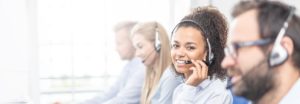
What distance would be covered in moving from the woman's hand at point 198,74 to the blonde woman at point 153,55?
352 millimetres

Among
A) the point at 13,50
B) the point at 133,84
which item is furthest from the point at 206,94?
the point at 13,50

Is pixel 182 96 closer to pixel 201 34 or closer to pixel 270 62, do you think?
pixel 201 34

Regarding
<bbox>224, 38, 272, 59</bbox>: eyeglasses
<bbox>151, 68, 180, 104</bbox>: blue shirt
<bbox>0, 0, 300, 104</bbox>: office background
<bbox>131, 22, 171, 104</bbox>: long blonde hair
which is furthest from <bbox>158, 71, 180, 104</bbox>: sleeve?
<bbox>0, 0, 300, 104</bbox>: office background

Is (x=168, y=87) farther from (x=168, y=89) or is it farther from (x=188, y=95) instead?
(x=188, y=95)

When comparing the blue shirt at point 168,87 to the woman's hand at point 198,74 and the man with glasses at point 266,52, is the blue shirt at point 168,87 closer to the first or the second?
the woman's hand at point 198,74

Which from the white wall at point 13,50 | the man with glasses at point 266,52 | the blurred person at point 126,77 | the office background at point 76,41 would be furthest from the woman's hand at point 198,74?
the white wall at point 13,50

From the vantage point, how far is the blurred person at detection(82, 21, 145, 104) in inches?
86.0

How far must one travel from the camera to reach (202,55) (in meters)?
1.47

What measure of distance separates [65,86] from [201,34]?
165 cm

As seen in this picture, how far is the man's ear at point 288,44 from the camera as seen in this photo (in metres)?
0.94

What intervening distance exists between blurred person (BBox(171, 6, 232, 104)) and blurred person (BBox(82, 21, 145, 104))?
0.69m

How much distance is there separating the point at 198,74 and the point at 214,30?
0.54ft

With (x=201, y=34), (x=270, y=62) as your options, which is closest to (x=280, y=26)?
(x=270, y=62)

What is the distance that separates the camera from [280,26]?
0.95m
